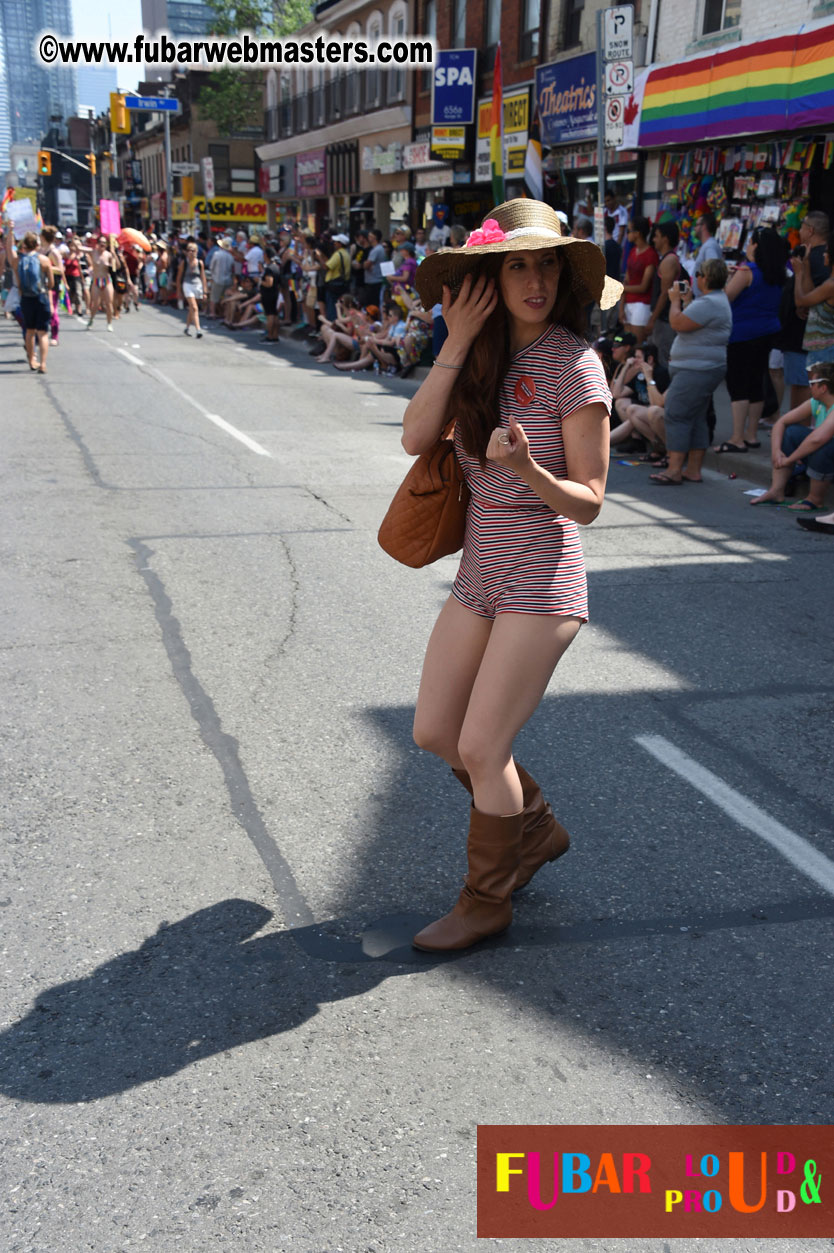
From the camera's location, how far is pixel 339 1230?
232 centimetres

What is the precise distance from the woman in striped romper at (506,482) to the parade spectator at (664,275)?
32.0 feet

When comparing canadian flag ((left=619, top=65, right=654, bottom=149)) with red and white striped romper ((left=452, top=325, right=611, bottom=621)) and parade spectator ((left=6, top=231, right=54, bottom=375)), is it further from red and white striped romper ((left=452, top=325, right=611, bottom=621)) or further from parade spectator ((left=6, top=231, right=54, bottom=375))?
red and white striped romper ((left=452, top=325, right=611, bottom=621))

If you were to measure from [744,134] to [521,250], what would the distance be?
47.8 feet

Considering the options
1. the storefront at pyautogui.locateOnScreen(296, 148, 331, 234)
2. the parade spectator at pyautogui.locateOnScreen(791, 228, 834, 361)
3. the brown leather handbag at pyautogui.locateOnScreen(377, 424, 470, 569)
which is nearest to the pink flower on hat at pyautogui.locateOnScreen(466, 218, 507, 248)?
the brown leather handbag at pyautogui.locateOnScreen(377, 424, 470, 569)

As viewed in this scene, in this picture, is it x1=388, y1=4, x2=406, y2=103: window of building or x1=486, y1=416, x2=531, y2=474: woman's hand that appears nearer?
x1=486, y1=416, x2=531, y2=474: woman's hand

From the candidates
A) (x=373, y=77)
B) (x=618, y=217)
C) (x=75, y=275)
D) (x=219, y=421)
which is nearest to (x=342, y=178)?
(x=373, y=77)

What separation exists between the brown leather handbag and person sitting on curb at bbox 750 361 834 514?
6.35 meters

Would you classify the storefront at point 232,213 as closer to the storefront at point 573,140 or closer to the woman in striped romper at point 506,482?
the storefront at point 573,140

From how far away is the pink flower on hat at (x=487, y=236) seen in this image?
288 cm

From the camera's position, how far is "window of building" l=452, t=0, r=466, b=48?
97.1 feet

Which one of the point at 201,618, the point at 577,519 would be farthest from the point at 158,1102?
the point at 201,618

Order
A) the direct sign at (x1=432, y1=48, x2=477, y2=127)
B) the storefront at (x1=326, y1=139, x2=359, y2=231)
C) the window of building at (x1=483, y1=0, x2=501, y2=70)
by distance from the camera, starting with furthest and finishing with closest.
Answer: the storefront at (x1=326, y1=139, x2=359, y2=231) < the window of building at (x1=483, y1=0, x2=501, y2=70) < the direct sign at (x1=432, y1=48, x2=477, y2=127)

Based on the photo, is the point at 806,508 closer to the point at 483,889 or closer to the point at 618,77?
the point at 618,77

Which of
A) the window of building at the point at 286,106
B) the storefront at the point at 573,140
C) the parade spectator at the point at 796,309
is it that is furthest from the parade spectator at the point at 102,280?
the window of building at the point at 286,106
